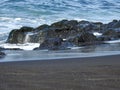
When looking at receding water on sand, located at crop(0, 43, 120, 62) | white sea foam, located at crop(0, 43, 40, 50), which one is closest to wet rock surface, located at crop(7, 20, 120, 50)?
white sea foam, located at crop(0, 43, 40, 50)

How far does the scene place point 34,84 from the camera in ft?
16.6

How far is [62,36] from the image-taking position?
14.2 metres

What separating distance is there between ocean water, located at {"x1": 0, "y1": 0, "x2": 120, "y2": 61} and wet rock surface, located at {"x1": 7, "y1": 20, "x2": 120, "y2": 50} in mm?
3071

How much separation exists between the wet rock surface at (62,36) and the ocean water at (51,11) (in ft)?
Answer: 10.1

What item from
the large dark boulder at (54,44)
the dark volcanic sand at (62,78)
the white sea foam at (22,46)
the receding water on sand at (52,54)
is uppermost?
the dark volcanic sand at (62,78)

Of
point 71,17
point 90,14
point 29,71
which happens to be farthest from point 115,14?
point 29,71

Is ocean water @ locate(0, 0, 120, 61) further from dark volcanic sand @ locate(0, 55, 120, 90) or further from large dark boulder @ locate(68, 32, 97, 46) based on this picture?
dark volcanic sand @ locate(0, 55, 120, 90)

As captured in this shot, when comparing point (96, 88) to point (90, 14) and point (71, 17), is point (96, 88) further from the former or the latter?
point (90, 14)

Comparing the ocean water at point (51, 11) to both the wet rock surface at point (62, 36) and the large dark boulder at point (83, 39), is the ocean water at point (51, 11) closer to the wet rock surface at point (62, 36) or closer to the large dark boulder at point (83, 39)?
the wet rock surface at point (62, 36)

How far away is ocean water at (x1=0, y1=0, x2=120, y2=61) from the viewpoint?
21.2 meters

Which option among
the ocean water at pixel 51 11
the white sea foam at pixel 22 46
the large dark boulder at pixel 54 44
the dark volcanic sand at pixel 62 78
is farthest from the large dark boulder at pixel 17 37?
the dark volcanic sand at pixel 62 78

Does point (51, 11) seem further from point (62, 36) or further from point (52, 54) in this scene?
point (52, 54)

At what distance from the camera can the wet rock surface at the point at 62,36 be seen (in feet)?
41.1

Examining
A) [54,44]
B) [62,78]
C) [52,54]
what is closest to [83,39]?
[54,44]
